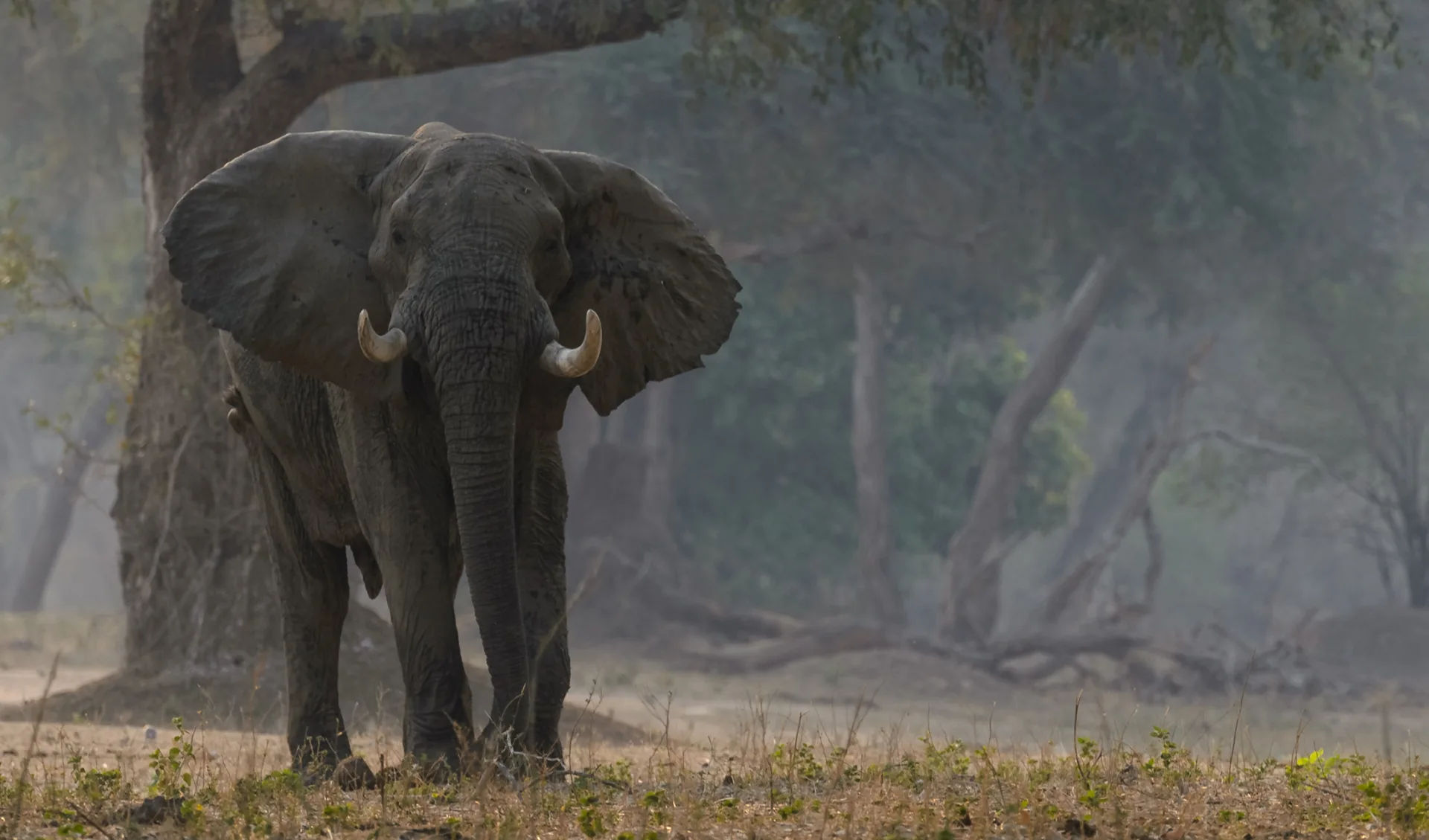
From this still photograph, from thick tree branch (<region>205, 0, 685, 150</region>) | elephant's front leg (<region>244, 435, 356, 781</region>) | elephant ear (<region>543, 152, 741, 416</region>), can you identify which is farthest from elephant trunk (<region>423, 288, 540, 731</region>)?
thick tree branch (<region>205, 0, 685, 150</region>)

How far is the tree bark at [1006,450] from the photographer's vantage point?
29234 mm

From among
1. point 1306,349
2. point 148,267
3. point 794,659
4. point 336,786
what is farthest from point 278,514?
point 1306,349

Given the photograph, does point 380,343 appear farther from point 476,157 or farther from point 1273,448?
point 1273,448

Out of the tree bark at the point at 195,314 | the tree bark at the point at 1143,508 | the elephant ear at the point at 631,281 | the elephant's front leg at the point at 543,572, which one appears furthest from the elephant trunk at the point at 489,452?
the tree bark at the point at 1143,508

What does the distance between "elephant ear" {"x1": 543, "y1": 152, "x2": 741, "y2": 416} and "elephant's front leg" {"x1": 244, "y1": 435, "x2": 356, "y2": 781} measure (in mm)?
1752

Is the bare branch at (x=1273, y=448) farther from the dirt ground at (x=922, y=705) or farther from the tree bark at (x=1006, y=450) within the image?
the dirt ground at (x=922, y=705)

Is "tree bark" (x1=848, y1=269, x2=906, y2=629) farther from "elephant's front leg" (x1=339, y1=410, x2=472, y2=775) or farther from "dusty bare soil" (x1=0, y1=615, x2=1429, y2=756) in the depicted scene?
"elephant's front leg" (x1=339, y1=410, x2=472, y2=775)

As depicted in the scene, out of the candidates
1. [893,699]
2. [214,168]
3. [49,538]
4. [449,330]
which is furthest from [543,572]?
[49,538]

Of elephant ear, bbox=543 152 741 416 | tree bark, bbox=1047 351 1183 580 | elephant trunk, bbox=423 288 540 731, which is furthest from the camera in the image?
tree bark, bbox=1047 351 1183 580

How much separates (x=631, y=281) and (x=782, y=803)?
7.71 feet

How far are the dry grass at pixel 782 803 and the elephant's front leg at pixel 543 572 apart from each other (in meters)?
0.30

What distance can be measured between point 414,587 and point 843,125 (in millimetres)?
20005

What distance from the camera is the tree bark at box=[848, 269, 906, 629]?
98.1 feet

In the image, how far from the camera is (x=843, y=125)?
2600cm
